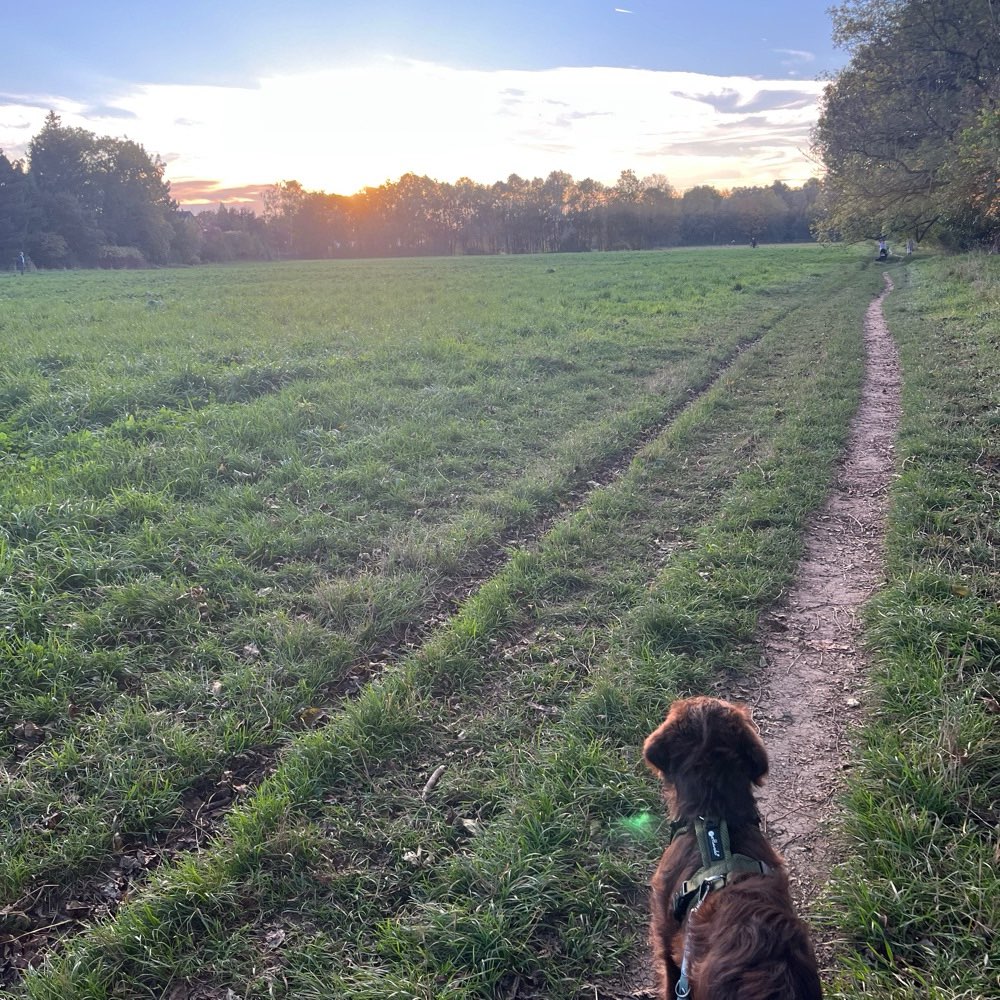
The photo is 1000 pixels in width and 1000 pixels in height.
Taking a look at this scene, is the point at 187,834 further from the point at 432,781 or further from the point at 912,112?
the point at 912,112

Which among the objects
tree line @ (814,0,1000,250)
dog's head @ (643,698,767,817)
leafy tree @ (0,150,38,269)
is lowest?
dog's head @ (643,698,767,817)

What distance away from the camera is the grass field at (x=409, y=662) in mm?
2961

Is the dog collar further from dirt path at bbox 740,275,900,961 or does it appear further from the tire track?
the tire track

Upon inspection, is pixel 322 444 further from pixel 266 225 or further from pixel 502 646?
pixel 266 225

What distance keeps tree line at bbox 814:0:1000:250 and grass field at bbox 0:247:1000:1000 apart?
58.4 ft

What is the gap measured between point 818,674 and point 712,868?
241cm

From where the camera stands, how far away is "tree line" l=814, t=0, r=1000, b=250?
22422 millimetres

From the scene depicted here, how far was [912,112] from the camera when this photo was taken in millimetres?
25016

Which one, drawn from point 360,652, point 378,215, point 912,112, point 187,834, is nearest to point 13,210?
point 378,215

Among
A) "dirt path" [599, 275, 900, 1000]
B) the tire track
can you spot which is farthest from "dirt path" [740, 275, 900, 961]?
the tire track

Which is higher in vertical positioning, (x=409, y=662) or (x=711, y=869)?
(x=711, y=869)

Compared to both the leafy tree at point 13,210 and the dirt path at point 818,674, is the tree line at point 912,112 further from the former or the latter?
the leafy tree at point 13,210

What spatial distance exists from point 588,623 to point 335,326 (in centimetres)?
1465

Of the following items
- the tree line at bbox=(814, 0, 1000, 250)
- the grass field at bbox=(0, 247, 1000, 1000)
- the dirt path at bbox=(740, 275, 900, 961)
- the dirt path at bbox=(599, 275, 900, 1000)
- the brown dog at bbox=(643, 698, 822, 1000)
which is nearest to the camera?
the brown dog at bbox=(643, 698, 822, 1000)
